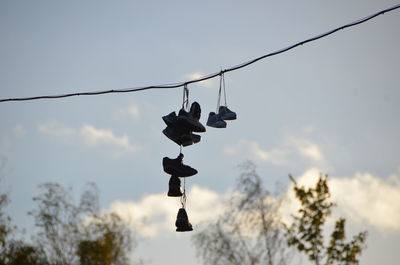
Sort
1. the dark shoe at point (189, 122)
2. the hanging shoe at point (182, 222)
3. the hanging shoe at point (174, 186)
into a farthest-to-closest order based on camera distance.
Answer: the hanging shoe at point (174, 186)
the hanging shoe at point (182, 222)
the dark shoe at point (189, 122)

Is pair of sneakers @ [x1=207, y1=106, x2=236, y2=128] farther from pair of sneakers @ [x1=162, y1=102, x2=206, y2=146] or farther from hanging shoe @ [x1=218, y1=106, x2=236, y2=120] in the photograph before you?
pair of sneakers @ [x1=162, y1=102, x2=206, y2=146]

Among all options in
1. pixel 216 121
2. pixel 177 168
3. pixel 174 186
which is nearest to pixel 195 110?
pixel 216 121

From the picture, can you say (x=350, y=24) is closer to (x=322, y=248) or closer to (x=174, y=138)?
(x=174, y=138)

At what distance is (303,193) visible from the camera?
1627 cm

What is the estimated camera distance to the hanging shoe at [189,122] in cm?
499

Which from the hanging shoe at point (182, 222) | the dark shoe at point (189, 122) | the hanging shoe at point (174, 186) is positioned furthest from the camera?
the hanging shoe at point (174, 186)

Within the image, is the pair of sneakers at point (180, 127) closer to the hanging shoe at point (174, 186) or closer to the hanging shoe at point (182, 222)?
the hanging shoe at point (174, 186)

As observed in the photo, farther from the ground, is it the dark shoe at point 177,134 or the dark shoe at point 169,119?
the dark shoe at point 169,119

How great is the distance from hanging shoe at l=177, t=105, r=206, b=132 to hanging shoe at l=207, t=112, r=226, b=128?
206 millimetres

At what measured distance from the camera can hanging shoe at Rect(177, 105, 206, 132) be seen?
4.99m

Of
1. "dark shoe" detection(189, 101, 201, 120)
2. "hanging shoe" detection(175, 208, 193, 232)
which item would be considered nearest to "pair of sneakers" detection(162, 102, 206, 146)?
"dark shoe" detection(189, 101, 201, 120)

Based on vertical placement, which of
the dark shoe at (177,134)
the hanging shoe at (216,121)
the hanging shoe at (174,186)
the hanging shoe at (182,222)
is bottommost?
the hanging shoe at (182,222)

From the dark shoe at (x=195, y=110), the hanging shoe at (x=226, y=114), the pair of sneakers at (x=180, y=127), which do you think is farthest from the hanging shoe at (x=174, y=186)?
the hanging shoe at (x=226, y=114)

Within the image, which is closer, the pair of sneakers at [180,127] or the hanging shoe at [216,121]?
the pair of sneakers at [180,127]
